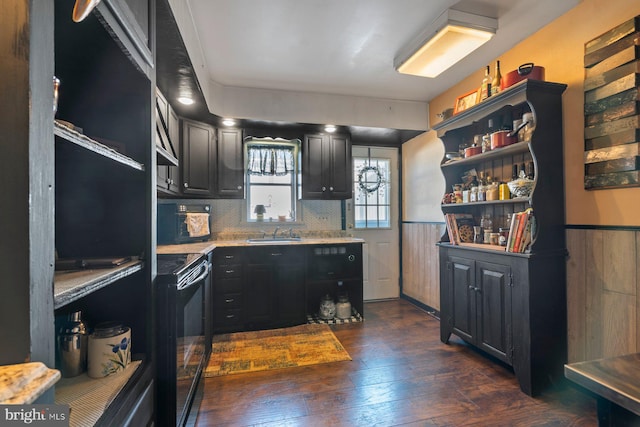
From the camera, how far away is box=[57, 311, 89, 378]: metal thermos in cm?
100

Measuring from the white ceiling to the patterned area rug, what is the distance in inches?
107

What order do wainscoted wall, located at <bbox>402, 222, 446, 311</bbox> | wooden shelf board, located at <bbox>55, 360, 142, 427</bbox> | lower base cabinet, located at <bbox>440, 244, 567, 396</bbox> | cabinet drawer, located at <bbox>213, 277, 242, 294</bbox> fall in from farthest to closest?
1. wainscoted wall, located at <bbox>402, 222, 446, 311</bbox>
2. cabinet drawer, located at <bbox>213, 277, 242, 294</bbox>
3. lower base cabinet, located at <bbox>440, 244, 567, 396</bbox>
4. wooden shelf board, located at <bbox>55, 360, 142, 427</bbox>

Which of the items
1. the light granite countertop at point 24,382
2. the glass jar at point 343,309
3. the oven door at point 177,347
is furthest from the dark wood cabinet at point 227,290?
the light granite countertop at point 24,382

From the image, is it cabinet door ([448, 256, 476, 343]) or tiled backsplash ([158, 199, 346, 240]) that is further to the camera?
tiled backsplash ([158, 199, 346, 240])

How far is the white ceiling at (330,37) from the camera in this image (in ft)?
7.06

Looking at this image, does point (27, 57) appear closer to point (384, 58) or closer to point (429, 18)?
point (429, 18)

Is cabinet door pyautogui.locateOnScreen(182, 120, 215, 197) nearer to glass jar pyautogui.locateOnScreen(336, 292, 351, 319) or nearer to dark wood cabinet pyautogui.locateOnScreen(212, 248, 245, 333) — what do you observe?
dark wood cabinet pyautogui.locateOnScreen(212, 248, 245, 333)

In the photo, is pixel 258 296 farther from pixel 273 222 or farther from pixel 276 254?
pixel 273 222

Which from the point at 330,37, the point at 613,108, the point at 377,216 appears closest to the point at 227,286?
the point at 377,216

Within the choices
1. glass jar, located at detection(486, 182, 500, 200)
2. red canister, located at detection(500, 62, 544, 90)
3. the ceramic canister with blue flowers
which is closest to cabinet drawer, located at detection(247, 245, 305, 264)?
glass jar, located at detection(486, 182, 500, 200)

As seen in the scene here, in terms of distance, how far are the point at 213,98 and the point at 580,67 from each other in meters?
3.19

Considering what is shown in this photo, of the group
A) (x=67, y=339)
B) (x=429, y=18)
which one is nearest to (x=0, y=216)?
(x=67, y=339)

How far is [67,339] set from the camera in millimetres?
1003

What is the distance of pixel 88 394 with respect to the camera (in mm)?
923
